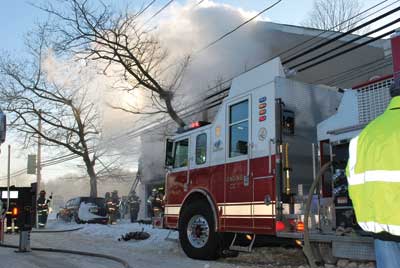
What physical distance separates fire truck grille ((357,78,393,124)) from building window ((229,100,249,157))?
6.55 feet

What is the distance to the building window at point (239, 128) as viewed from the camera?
6.93 metres

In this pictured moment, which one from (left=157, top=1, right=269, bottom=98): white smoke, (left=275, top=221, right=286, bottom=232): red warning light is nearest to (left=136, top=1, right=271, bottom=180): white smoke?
(left=157, top=1, right=269, bottom=98): white smoke

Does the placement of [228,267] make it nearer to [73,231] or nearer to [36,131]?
[73,231]

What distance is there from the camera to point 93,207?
19.9 metres

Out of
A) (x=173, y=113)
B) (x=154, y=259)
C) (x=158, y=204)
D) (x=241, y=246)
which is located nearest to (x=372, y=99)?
(x=241, y=246)

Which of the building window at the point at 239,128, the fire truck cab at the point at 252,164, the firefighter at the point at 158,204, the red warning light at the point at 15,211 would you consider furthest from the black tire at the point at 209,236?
the red warning light at the point at 15,211

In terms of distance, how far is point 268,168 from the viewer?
6.27m

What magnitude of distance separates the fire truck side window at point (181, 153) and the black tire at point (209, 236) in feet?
2.89

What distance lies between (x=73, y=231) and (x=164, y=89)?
225 inches

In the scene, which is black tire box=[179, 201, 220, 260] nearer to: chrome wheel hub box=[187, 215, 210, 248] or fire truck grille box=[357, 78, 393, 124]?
chrome wheel hub box=[187, 215, 210, 248]

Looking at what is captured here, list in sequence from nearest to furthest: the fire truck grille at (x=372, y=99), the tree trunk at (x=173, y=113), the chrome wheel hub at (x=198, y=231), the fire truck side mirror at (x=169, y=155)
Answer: the fire truck grille at (x=372, y=99), the chrome wheel hub at (x=198, y=231), the fire truck side mirror at (x=169, y=155), the tree trunk at (x=173, y=113)

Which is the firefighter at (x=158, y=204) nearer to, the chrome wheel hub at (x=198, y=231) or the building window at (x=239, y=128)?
the chrome wheel hub at (x=198, y=231)

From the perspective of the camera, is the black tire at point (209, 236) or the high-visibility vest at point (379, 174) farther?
the black tire at point (209, 236)

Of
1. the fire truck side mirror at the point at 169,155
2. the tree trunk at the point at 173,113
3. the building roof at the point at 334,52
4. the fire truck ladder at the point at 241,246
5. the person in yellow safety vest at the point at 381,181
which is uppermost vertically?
the building roof at the point at 334,52
